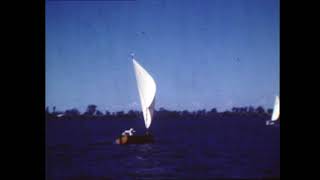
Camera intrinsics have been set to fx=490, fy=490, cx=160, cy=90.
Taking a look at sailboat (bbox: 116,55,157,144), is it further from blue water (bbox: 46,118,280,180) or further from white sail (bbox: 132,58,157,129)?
blue water (bbox: 46,118,280,180)

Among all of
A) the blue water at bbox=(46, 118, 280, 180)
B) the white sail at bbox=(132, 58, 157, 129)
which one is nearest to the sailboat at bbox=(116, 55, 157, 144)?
the white sail at bbox=(132, 58, 157, 129)

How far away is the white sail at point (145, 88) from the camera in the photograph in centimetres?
2428

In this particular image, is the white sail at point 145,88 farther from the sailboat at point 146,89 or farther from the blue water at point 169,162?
the blue water at point 169,162

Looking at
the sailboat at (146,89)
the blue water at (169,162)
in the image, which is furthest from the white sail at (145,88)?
the blue water at (169,162)

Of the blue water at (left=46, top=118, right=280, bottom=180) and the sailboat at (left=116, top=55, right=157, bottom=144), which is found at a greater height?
the sailboat at (left=116, top=55, right=157, bottom=144)

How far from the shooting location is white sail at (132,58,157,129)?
79.7ft

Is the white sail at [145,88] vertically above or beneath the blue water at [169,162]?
above

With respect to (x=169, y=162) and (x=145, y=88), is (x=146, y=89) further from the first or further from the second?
(x=169, y=162)

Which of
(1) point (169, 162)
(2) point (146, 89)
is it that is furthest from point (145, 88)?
(1) point (169, 162)

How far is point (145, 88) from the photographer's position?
2469cm
